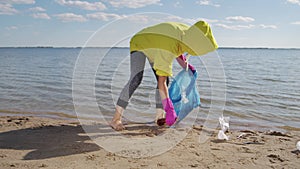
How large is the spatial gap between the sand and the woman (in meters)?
0.65

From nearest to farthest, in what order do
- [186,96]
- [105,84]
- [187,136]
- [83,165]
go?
[83,165]
[187,136]
[186,96]
[105,84]

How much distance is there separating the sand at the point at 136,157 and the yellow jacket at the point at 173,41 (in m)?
1.09

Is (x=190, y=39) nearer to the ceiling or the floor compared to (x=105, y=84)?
nearer to the ceiling

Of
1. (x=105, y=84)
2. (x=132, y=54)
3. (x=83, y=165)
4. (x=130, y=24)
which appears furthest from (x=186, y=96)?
(x=105, y=84)

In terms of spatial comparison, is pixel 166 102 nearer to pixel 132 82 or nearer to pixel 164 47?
pixel 132 82

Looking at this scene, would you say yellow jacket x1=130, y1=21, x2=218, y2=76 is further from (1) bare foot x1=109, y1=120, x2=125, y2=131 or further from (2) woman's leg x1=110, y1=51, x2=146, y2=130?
(1) bare foot x1=109, y1=120, x2=125, y2=131

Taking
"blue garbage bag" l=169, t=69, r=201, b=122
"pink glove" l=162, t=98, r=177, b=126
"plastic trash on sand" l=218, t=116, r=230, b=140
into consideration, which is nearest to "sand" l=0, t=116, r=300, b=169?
"plastic trash on sand" l=218, t=116, r=230, b=140

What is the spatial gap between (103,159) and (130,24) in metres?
2.06

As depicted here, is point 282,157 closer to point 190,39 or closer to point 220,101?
point 190,39

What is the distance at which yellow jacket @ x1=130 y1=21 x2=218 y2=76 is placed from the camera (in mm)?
4086

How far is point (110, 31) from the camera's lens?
4.15m

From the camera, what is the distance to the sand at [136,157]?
3203 mm

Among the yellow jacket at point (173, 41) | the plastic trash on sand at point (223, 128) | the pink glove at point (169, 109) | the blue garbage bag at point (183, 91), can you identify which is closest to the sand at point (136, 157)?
the plastic trash on sand at point (223, 128)

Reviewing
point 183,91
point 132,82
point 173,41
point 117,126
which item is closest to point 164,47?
point 173,41
